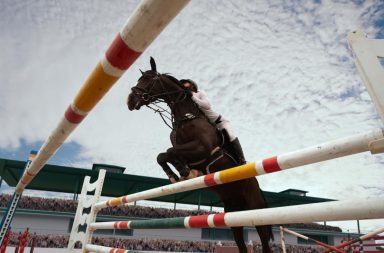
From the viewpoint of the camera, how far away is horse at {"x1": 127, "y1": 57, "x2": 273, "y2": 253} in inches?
126

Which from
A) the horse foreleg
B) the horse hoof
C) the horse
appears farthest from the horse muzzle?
the horse hoof

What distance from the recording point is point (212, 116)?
3762mm

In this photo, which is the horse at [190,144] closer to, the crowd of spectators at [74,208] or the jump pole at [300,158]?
the jump pole at [300,158]

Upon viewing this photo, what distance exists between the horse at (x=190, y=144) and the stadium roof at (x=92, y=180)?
58.4 feet

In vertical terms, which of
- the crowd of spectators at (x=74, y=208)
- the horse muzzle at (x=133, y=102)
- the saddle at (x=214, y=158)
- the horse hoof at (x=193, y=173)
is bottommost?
the horse hoof at (x=193, y=173)

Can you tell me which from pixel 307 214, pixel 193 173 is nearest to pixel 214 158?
pixel 193 173

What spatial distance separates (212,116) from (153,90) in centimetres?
81

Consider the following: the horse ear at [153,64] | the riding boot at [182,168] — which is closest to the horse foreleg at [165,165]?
the riding boot at [182,168]

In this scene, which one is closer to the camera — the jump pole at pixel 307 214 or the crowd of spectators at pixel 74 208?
the jump pole at pixel 307 214

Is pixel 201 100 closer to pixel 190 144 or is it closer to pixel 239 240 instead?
pixel 190 144

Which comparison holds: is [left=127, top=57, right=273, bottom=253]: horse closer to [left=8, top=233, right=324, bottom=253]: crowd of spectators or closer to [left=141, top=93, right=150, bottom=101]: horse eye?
[left=141, top=93, right=150, bottom=101]: horse eye

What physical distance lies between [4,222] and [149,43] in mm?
4821

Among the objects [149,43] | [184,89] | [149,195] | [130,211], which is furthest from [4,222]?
[130,211]

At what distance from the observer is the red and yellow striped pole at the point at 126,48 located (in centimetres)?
81
